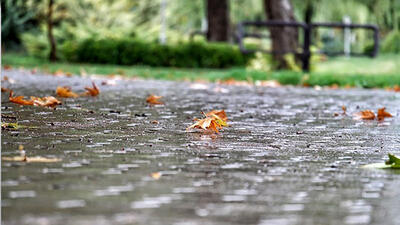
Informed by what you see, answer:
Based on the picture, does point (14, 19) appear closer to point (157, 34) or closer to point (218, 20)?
point (157, 34)

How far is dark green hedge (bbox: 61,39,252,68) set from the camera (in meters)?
18.7

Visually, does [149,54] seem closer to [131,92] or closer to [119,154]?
[131,92]

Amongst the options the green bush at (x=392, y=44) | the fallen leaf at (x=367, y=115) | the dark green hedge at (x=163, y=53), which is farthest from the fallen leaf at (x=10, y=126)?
the green bush at (x=392, y=44)

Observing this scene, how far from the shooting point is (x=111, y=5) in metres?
25.0

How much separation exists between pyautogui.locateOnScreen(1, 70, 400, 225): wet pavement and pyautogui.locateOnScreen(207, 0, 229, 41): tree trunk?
53.6ft

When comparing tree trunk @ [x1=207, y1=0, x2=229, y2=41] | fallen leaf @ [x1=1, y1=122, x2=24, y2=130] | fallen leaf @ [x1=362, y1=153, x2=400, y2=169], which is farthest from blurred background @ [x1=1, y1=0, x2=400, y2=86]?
fallen leaf @ [x1=362, y1=153, x2=400, y2=169]

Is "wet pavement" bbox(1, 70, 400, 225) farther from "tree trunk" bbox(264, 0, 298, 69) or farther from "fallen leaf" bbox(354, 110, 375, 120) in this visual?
"tree trunk" bbox(264, 0, 298, 69)

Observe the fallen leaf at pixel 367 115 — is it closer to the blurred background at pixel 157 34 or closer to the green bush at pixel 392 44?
the blurred background at pixel 157 34

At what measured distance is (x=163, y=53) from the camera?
62.2 feet

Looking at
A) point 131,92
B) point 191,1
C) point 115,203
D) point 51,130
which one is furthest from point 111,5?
point 115,203

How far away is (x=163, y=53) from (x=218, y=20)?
3.65 metres

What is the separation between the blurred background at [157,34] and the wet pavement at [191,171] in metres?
7.81

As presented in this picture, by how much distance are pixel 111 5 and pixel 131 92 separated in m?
17.0

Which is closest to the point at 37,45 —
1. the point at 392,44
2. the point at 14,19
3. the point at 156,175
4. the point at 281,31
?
the point at 14,19
